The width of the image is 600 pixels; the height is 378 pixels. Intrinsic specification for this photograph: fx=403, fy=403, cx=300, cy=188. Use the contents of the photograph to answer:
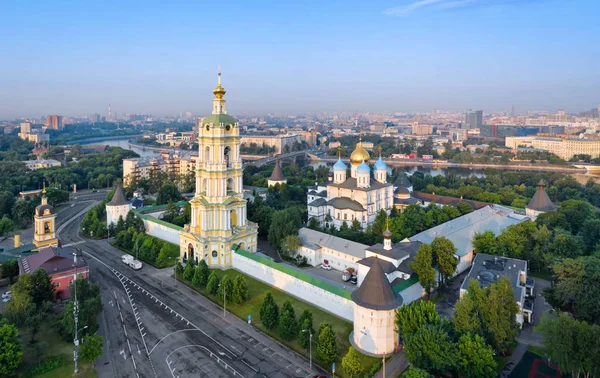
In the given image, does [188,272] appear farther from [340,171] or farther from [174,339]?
[340,171]

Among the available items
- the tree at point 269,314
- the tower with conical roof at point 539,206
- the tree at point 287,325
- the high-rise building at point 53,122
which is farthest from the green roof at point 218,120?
the high-rise building at point 53,122

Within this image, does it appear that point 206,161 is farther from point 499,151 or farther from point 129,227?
point 499,151

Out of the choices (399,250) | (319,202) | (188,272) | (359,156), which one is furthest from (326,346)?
(359,156)

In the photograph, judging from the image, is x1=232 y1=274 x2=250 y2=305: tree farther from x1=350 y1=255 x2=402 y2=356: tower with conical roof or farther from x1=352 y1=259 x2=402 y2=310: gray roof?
x1=352 y1=259 x2=402 y2=310: gray roof

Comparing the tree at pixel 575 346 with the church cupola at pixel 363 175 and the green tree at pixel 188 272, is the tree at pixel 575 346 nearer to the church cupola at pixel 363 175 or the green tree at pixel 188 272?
the green tree at pixel 188 272

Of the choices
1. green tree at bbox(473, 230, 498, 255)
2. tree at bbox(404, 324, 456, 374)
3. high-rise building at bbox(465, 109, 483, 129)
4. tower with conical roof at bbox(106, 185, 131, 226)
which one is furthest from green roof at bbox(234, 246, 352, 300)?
high-rise building at bbox(465, 109, 483, 129)

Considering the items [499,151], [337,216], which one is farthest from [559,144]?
[337,216]

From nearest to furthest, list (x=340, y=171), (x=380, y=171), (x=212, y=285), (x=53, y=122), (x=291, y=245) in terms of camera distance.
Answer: (x=212, y=285) < (x=291, y=245) < (x=380, y=171) < (x=340, y=171) < (x=53, y=122)
